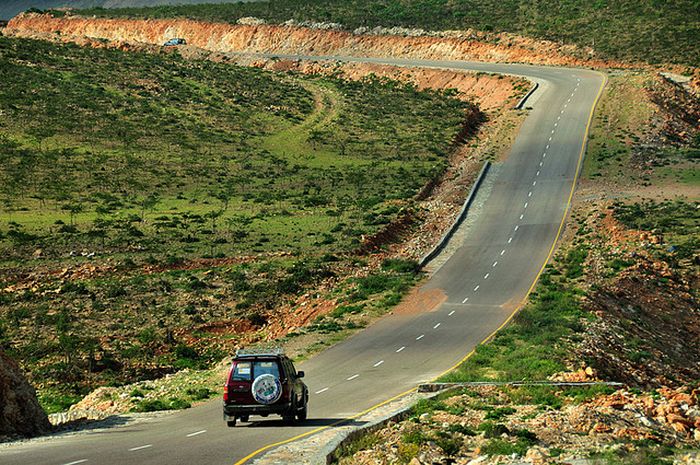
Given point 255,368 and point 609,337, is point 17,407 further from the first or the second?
point 609,337

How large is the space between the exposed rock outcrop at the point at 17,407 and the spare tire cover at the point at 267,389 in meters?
5.63

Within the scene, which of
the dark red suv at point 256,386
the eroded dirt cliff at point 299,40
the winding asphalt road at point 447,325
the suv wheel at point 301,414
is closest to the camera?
the winding asphalt road at point 447,325

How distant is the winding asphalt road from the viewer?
24734mm

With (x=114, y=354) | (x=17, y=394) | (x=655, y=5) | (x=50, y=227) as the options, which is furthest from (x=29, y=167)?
(x=655, y=5)

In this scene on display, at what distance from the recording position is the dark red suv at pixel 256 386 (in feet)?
89.2

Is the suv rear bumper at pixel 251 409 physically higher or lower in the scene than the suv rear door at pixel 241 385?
lower

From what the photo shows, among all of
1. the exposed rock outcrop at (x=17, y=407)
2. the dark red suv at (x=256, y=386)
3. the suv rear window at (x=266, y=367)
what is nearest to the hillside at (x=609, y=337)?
the dark red suv at (x=256, y=386)

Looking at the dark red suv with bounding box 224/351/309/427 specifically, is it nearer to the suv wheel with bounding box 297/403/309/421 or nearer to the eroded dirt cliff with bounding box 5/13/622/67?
the suv wheel with bounding box 297/403/309/421

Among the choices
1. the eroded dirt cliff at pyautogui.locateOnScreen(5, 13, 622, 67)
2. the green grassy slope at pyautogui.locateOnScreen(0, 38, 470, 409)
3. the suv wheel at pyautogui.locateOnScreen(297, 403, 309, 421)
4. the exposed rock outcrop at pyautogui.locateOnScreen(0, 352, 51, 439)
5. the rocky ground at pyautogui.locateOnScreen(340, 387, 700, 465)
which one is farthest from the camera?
the eroded dirt cliff at pyautogui.locateOnScreen(5, 13, 622, 67)

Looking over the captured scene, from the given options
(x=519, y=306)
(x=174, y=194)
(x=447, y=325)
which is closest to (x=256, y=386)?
(x=447, y=325)

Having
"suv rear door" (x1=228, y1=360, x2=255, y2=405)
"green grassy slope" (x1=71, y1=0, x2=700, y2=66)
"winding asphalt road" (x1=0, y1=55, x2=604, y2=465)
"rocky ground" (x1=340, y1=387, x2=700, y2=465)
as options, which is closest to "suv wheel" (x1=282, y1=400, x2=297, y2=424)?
"winding asphalt road" (x1=0, y1=55, x2=604, y2=465)

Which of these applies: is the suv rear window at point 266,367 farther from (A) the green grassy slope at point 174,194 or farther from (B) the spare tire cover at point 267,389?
(A) the green grassy slope at point 174,194

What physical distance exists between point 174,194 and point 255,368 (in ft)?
170

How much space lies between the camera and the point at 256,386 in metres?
27.2
